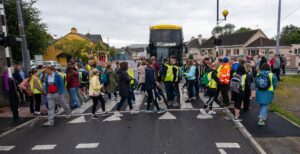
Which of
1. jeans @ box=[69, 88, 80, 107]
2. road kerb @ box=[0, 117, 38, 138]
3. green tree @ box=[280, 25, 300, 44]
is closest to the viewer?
road kerb @ box=[0, 117, 38, 138]

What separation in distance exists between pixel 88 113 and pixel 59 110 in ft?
5.02

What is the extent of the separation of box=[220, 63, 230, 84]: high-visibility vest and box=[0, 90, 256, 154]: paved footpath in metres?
1.09

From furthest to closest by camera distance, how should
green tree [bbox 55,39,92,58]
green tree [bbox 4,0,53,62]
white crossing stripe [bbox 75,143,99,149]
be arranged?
green tree [bbox 55,39,92,58] < green tree [bbox 4,0,53,62] < white crossing stripe [bbox 75,143,99,149]

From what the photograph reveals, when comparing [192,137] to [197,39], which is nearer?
[192,137]

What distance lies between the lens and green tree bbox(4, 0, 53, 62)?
90.5 ft

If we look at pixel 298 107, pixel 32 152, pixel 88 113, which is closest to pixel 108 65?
pixel 88 113

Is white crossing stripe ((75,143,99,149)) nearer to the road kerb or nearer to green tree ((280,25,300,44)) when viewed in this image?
the road kerb

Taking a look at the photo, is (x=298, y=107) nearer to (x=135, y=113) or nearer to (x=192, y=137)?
(x=192, y=137)

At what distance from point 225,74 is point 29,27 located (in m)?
26.6

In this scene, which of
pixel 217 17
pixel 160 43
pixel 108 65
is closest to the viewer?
pixel 108 65

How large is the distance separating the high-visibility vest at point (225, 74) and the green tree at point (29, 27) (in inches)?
1039

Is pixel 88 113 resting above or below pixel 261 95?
below

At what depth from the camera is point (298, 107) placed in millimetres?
8445

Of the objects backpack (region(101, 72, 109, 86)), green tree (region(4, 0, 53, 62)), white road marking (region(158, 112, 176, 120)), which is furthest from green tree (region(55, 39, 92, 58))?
white road marking (region(158, 112, 176, 120))
